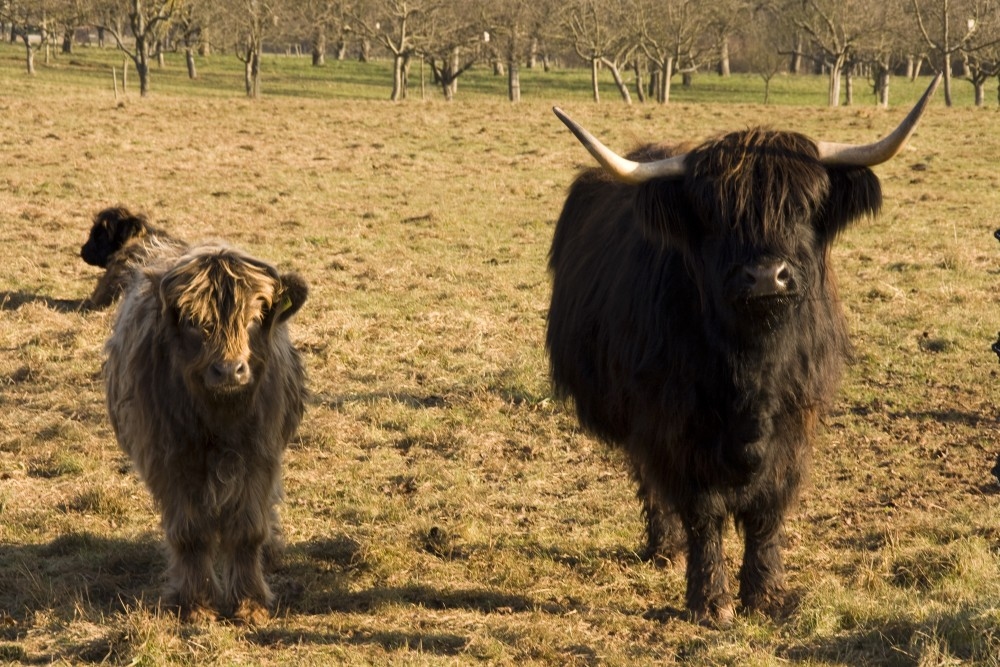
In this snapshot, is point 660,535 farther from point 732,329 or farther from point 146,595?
point 146,595

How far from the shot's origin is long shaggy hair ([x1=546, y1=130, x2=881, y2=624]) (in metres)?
3.92

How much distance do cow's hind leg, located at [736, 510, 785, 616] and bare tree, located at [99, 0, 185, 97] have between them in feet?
111

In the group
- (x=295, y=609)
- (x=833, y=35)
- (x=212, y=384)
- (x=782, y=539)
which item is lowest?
(x=295, y=609)

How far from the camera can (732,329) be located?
3975mm

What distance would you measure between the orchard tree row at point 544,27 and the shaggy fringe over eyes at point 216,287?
3553cm

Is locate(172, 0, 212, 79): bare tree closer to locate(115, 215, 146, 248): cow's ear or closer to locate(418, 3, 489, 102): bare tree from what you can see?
locate(418, 3, 489, 102): bare tree

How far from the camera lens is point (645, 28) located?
138 feet

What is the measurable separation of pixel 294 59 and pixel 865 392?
53366 mm

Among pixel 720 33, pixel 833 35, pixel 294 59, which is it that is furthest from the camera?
pixel 294 59

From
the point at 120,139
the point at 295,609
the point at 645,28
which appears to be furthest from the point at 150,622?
the point at 645,28

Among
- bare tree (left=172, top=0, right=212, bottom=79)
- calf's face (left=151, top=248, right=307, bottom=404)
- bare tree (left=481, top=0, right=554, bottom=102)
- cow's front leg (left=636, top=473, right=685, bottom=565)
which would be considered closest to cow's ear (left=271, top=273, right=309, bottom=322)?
calf's face (left=151, top=248, right=307, bottom=404)

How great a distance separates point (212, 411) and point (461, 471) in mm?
2256

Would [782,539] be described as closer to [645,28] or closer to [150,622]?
[150,622]

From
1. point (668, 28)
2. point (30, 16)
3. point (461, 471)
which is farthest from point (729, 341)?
point (30, 16)
